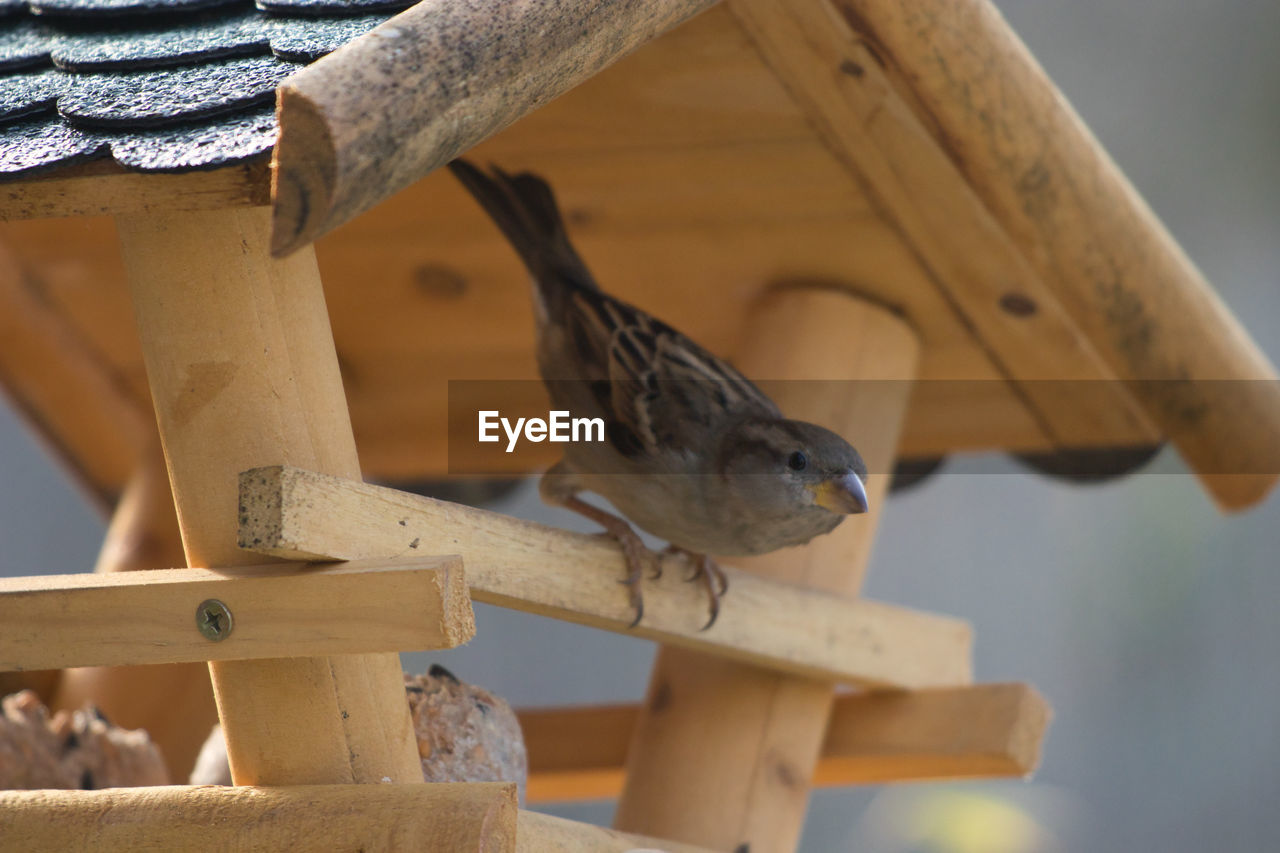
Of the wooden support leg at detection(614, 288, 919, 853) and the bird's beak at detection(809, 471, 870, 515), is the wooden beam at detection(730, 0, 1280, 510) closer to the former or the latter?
the wooden support leg at detection(614, 288, 919, 853)

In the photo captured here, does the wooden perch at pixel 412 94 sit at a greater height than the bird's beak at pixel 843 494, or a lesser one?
greater

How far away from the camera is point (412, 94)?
2.32 feet

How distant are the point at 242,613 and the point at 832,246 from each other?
91 centimetres

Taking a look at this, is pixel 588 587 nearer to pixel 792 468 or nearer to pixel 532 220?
pixel 792 468

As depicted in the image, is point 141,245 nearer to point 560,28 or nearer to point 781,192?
point 560,28

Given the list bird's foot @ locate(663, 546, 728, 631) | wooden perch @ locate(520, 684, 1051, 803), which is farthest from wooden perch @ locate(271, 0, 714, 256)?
wooden perch @ locate(520, 684, 1051, 803)

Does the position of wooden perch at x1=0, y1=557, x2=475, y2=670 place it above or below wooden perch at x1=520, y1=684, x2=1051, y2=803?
above

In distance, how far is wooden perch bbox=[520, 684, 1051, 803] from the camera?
1.51 meters

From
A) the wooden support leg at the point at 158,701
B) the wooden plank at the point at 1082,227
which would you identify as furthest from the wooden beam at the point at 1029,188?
the wooden support leg at the point at 158,701

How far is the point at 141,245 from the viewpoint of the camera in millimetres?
911

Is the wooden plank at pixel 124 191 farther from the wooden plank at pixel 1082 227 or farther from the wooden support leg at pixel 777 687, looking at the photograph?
the wooden support leg at pixel 777 687

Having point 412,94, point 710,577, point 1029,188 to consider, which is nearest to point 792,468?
point 710,577

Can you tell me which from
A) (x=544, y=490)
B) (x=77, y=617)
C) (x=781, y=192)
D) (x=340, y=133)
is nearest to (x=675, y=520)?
(x=544, y=490)

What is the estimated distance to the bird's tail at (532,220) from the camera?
146 centimetres
